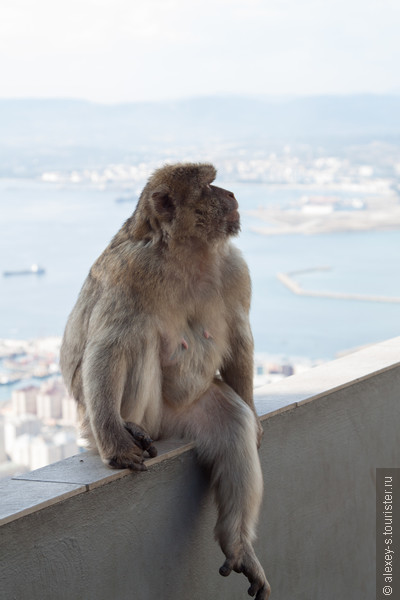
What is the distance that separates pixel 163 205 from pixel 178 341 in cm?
34

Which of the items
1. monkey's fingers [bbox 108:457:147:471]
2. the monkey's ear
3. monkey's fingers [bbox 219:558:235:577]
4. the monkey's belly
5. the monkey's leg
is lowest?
monkey's fingers [bbox 219:558:235:577]

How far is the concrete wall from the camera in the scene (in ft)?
4.84

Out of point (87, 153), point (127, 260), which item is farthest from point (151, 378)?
point (87, 153)

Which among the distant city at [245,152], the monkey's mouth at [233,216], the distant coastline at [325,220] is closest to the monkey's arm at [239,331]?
the monkey's mouth at [233,216]

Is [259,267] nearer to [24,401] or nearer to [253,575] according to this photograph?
[24,401]

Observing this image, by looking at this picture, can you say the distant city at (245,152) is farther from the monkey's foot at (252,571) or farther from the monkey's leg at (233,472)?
the monkey's foot at (252,571)

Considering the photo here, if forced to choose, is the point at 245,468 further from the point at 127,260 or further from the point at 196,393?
the point at 127,260

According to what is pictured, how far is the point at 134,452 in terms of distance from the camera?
173 centimetres

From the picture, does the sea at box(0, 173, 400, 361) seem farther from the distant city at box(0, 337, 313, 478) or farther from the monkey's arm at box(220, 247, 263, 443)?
the monkey's arm at box(220, 247, 263, 443)

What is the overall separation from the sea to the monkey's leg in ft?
19.1

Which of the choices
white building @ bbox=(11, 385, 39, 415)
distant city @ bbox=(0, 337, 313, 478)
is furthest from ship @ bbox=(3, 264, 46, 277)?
white building @ bbox=(11, 385, 39, 415)

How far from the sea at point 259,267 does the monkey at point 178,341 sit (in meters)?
5.80

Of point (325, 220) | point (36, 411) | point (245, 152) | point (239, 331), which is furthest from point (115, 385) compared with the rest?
point (325, 220)

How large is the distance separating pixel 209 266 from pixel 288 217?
9.97 m
